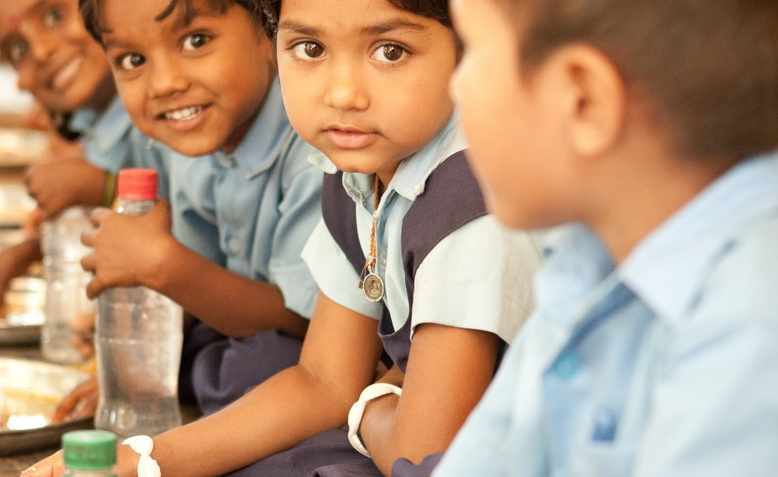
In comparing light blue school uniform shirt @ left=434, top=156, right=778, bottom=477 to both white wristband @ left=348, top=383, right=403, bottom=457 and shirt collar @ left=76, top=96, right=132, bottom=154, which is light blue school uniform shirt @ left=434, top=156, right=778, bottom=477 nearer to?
white wristband @ left=348, top=383, right=403, bottom=457

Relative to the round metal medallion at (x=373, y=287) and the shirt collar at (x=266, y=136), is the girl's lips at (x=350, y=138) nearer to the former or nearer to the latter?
the round metal medallion at (x=373, y=287)

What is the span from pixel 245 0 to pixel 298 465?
57cm

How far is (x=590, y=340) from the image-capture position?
0.79m

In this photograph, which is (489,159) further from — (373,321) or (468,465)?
(373,321)

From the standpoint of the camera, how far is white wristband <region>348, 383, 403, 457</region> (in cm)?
121

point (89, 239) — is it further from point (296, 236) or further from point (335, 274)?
point (335, 274)

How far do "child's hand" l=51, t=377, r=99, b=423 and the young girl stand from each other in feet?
1.19

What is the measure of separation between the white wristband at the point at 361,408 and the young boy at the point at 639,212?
403 millimetres

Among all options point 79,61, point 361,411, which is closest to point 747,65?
point 361,411

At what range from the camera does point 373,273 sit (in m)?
1.23

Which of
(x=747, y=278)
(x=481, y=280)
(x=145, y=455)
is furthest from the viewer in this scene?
(x=145, y=455)

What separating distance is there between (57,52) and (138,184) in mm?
716

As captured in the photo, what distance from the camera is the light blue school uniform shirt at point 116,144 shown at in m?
2.07

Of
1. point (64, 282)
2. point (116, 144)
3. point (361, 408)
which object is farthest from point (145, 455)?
point (116, 144)
